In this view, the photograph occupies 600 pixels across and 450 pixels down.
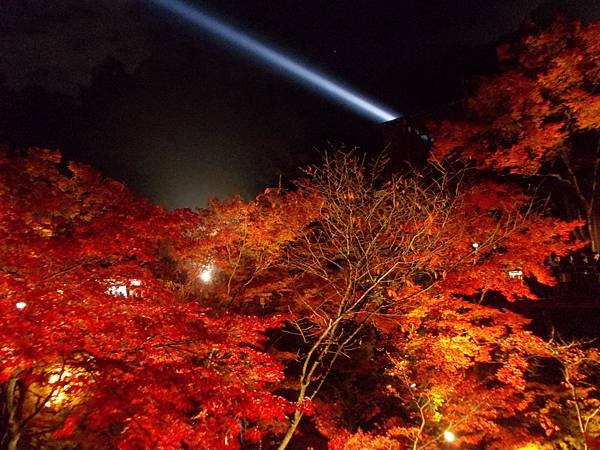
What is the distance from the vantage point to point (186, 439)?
35.6ft

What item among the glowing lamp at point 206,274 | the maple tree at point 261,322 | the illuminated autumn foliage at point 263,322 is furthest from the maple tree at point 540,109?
the glowing lamp at point 206,274

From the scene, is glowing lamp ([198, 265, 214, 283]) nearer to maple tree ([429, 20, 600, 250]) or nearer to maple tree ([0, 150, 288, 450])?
maple tree ([0, 150, 288, 450])

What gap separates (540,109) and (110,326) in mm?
14143

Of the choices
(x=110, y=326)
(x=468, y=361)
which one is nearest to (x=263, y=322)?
(x=110, y=326)

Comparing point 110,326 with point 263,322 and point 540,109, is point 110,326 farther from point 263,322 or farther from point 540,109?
point 540,109

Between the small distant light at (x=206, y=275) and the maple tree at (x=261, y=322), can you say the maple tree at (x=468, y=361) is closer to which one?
the maple tree at (x=261, y=322)

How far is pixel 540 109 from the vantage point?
13.9 meters

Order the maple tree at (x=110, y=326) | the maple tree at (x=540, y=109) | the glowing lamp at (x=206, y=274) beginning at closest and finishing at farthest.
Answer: the maple tree at (x=110, y=326) < the maple tree at (x=540, y=109) < the glowing lamp at (x=206, y=274)

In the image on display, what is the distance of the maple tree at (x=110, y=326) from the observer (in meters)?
8.24

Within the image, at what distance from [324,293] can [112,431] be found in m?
7.81

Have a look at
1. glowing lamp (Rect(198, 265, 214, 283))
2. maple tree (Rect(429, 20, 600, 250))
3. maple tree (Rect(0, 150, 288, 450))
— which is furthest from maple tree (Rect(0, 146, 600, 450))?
maple tree (Rect(429, 20, 600, 250))

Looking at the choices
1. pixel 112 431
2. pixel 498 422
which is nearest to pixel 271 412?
pixel 112 431

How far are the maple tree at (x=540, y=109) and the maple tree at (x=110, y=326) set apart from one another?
10.3 meters

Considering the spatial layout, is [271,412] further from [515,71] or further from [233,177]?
[233,177]
